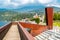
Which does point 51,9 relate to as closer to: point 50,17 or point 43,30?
point 50,17

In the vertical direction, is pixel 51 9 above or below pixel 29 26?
above

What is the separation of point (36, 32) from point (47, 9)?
2.33 metres

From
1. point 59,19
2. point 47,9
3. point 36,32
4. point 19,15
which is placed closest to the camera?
point 47,9

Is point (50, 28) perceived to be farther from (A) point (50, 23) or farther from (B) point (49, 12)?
(B) point (49, 12)

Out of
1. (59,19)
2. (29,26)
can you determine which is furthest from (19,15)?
(29,26)

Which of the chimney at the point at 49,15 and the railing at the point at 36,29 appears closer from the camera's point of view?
the chimney at the point at 49,15

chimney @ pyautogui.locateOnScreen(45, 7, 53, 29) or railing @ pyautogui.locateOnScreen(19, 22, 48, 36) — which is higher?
chimney @ pyautogui.locateOnScreen(45, 7, 53, 29)

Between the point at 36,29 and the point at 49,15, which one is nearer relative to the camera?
the point at 49,15

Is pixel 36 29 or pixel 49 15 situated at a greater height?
pixel 49 15

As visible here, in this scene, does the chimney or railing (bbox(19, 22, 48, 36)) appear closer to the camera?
the chimney

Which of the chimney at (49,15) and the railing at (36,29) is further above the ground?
the chimney at (49,15)

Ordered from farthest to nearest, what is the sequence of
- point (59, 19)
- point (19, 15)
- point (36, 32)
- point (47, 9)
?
point (19, 15)
point (59, 19)
point (36, 32)
point (47, 9)

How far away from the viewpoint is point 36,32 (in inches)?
611

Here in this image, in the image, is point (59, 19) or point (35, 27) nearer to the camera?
point (35, 27)
